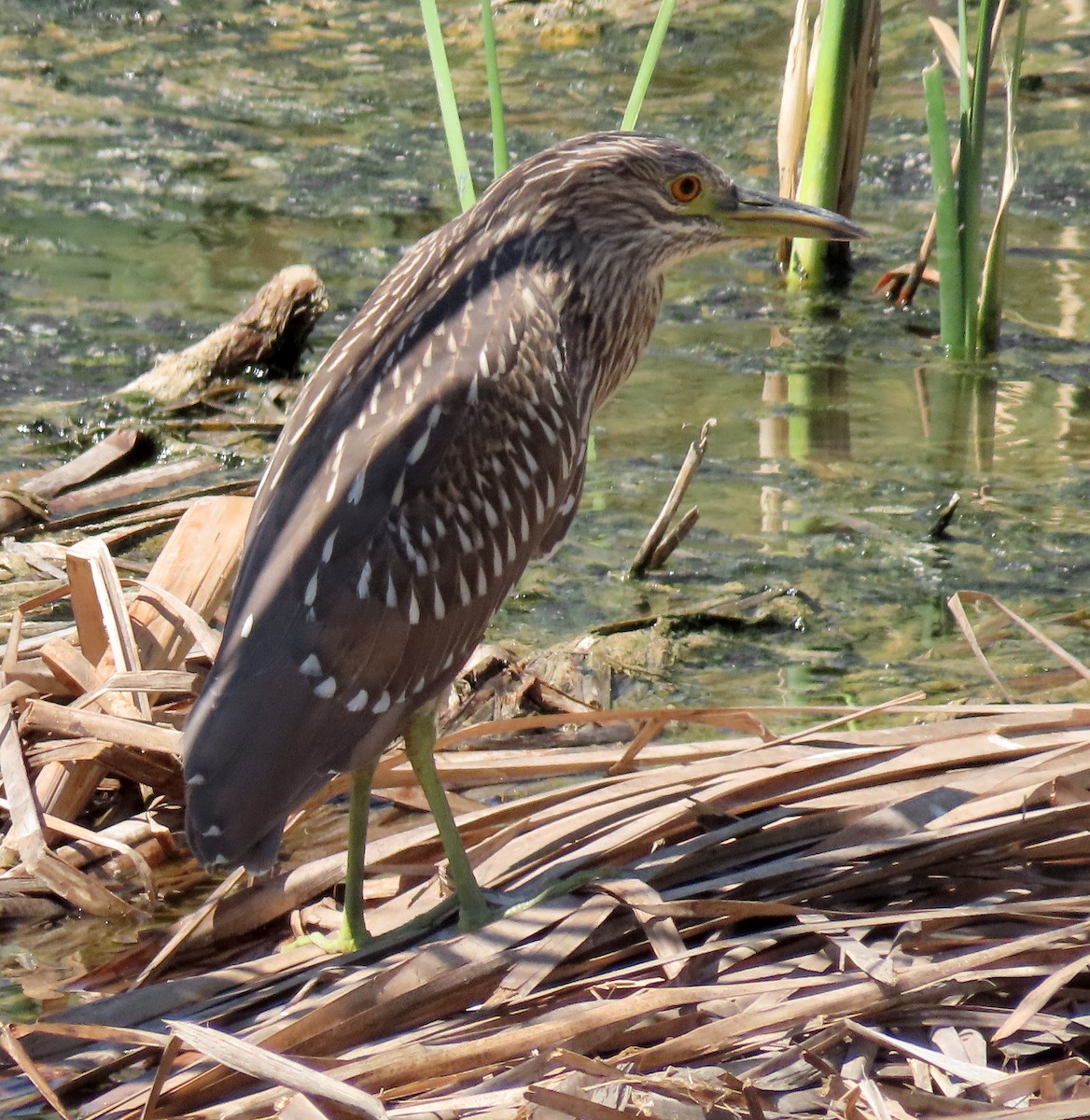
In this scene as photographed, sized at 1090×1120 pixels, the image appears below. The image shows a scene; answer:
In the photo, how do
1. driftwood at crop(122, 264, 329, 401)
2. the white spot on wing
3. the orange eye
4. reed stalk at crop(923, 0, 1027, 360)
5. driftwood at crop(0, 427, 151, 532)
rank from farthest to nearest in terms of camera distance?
driftwood at crop(122, 264, 329, 401) < reed stalk at crop(923, 0, 1027, 360) < driftwood at crop(0, 427, 151, 532) < the orange eye < the white spot on wing

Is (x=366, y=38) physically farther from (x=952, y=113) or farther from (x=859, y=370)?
(x=859, y=370)

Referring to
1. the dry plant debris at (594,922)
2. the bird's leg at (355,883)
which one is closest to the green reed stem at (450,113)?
the dry plant debris at (594,922)

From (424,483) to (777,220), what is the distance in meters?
1.40

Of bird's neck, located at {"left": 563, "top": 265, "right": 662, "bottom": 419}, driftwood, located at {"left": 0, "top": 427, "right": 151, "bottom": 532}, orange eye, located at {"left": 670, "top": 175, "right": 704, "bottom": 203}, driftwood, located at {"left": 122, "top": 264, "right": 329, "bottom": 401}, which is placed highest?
orange eye, located at {"left": 670, "top": 175, "right": 704, "bottom": 203}

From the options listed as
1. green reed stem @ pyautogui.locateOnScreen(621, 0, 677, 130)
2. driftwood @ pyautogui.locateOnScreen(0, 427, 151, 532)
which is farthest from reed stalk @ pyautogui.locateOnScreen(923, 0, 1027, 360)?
driftwood @ pyautogui.locateOnScreen(0, 427, 151, 532)

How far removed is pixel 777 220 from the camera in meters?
4.53

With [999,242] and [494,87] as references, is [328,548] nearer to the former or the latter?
[494,87]

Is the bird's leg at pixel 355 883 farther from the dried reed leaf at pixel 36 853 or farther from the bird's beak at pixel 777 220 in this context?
the bird's beak at pixel 777 220

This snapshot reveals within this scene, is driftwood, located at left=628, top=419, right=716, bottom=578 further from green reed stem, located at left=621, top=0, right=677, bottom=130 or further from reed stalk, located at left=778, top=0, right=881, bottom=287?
reed stalk, located at left=778, top=0, right=881, bottom=287

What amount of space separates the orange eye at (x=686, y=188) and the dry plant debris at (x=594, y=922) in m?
1.33

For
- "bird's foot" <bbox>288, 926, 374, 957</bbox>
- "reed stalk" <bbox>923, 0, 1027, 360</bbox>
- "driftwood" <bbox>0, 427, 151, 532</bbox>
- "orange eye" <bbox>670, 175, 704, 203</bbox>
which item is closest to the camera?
"bird's foot" <bbox>288, 926, 374, 957</bbox>

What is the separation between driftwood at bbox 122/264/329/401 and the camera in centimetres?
715

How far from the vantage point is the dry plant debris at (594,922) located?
3.02m

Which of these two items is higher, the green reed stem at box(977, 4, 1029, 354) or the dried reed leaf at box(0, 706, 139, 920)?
the green reed stem at box(977, 4, 1029, 354)
